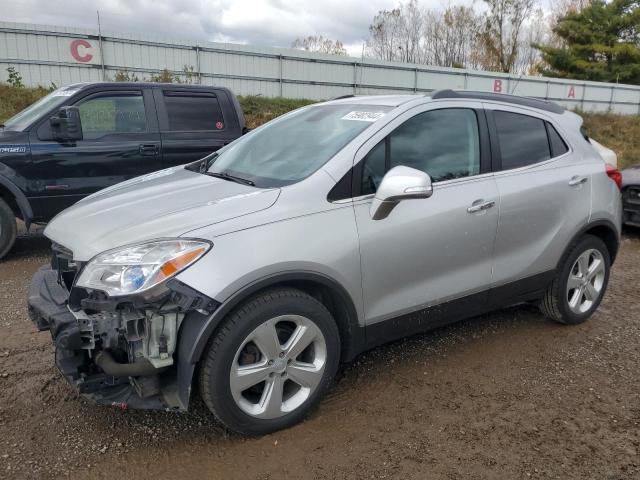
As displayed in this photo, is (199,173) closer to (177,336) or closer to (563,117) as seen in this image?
(177,336)

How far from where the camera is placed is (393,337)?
3.23 metres

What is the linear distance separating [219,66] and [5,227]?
42.5 feet

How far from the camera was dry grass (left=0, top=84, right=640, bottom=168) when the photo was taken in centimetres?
1405

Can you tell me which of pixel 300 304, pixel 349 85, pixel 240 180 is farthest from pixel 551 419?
pixel 349 85

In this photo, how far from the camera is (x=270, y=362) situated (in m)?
2.70

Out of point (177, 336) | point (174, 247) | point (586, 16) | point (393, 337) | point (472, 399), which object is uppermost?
point (586, 16)

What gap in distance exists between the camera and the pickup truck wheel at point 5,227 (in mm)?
5887

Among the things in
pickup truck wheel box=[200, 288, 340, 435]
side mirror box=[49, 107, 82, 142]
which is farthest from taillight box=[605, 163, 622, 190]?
side mirror box=[49, 107, 82, 142]

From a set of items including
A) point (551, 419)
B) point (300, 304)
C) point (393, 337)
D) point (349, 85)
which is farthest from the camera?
point (349, 85)

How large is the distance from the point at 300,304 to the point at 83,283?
1026 mm

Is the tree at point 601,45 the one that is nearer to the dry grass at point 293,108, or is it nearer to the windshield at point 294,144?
the dry grass at point 293,108

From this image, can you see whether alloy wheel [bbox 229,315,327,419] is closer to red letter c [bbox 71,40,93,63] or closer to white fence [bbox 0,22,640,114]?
white fence [bbox 0,22,640,114]

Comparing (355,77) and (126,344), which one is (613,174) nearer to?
(126,344)

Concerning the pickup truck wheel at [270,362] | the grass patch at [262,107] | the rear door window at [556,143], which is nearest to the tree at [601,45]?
the grass patch at [262,107]
